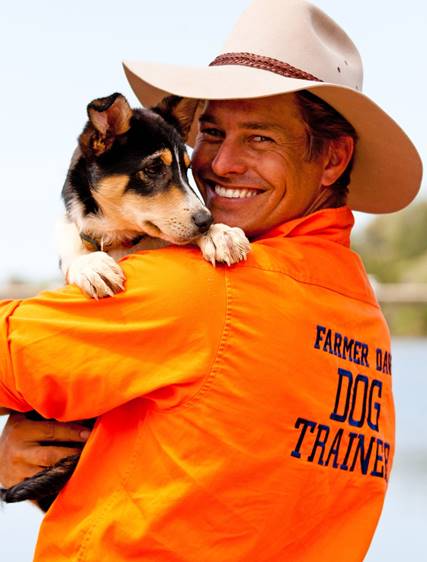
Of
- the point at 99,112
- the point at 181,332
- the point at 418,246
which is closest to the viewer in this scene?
the point at 181,332

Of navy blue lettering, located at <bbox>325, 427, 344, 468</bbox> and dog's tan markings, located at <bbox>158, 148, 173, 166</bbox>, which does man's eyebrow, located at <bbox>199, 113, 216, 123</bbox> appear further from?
navy blue lettering, located at <bbox>325, 427, 344, 468</bbox>

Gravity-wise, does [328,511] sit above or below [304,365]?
below

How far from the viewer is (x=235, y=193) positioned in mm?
1979

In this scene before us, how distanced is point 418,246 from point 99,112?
10245 millimetres

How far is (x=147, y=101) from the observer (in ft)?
7.93

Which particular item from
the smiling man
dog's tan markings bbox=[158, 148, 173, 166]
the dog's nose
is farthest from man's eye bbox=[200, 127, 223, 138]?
the dog's nose

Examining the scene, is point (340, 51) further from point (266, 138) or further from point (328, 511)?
point (328, 511)


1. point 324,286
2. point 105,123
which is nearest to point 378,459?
point 324,286

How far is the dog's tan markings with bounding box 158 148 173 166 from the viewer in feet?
6.84

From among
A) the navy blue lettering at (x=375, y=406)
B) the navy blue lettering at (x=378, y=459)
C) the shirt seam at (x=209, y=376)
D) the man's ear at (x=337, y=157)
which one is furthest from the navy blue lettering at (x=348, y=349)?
the man's ear at (x=337, y=157)

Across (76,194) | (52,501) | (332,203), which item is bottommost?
(52,501)

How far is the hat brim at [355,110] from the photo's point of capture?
181 centimetres

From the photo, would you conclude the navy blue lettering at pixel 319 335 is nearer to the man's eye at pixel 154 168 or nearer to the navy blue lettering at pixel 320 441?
the navy blue lettering at pixel 320 441

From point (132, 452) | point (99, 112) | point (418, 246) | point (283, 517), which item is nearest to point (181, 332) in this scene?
point (132, 452)
